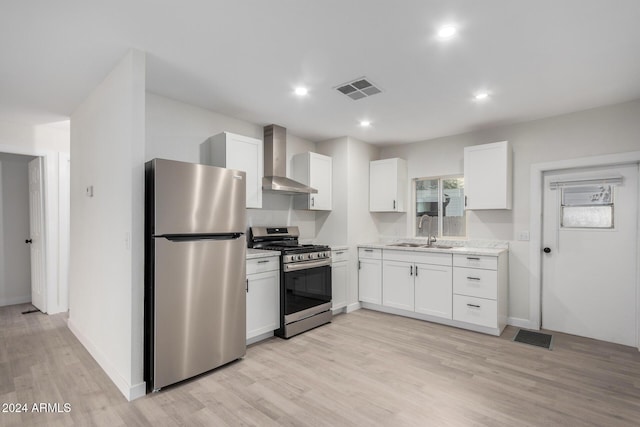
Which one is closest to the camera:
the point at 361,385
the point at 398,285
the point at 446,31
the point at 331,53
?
the point at 446,31

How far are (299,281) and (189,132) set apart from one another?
204cm

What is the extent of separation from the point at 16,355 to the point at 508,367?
14.9ft

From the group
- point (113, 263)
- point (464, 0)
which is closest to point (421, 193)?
point (464, 0)

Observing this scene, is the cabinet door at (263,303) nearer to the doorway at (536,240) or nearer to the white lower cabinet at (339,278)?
the white lower cabinet at (339,278)

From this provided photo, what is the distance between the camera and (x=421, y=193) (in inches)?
194

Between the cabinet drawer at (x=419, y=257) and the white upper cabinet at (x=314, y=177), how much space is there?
1121mm

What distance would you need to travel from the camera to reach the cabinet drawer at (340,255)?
426 cm

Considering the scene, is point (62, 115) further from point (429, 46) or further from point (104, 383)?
point (429, 46)

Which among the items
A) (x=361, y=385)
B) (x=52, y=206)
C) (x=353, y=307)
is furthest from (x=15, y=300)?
(x=361, y=385)

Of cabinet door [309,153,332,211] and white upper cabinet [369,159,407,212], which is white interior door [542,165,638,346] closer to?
white upper cabinet [369,159,407,212]

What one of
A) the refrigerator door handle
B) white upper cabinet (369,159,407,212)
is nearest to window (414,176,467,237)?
white upper cabinet (369,159,407,212)

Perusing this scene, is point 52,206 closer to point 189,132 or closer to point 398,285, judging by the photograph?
point 189,132

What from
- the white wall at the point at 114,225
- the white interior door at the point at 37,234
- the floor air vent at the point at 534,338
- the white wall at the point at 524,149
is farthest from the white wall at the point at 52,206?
the floor air vent at the point at 534,338

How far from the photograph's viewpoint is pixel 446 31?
6.74ft
